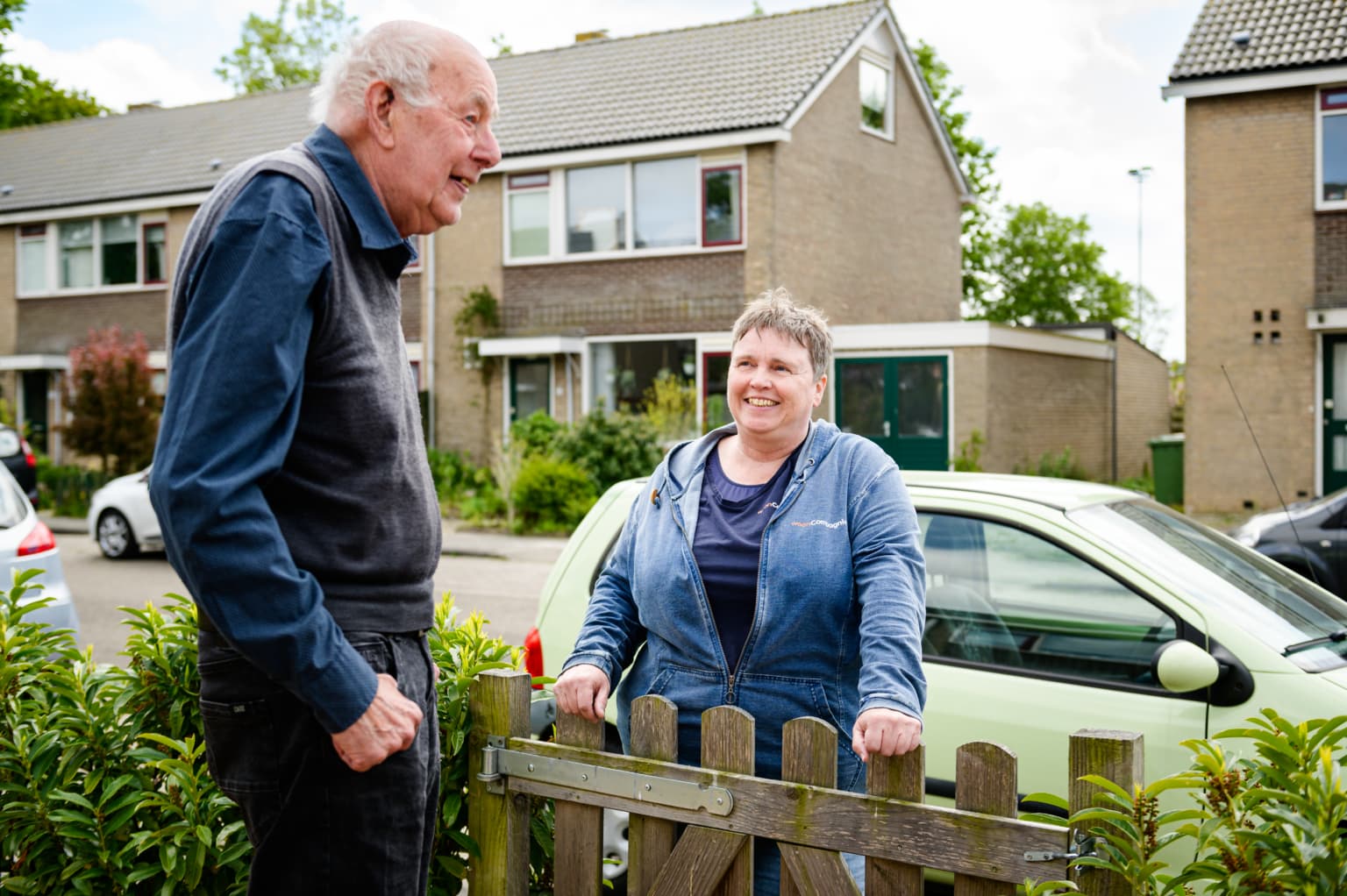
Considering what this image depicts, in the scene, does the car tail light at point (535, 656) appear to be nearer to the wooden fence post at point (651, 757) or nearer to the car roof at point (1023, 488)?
the car roof at point (1023, 488)

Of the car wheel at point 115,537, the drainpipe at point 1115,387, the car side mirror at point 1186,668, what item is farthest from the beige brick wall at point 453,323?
the car side mirror at point 1186,668

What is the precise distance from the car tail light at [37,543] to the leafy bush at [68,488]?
15.2 m

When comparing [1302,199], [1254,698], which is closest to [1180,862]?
[1254,698]

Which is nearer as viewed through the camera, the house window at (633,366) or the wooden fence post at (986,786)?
the wooden fence post at (986,786)

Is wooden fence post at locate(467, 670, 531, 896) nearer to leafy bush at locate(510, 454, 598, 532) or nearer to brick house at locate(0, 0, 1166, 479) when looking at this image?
leafy bush at locate(510, 454, 598, 532)

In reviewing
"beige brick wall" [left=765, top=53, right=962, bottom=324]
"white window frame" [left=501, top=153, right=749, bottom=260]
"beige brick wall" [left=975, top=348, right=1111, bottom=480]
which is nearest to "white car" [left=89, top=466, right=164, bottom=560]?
"white window frame" [left=501, top=153, right=749, bottom=260]

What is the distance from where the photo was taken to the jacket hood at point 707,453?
2678mm

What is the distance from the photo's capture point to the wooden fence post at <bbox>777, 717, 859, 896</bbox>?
2.27m

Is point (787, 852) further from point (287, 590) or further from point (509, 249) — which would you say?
point (509, 249)

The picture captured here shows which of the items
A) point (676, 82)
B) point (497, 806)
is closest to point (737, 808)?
point (497, 806)

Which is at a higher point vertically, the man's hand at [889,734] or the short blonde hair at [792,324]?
the short blonde hair at [792,324]

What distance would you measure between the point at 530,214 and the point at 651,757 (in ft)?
66.2

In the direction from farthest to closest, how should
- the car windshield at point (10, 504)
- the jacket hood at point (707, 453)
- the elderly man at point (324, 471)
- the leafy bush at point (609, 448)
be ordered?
the leafy bush at point (609, 448) < the car windshield at point (10, 504) < the jacket hood at point (707, 453) < the elderly man at point (324, 471)

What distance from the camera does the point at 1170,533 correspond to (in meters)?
3.98
